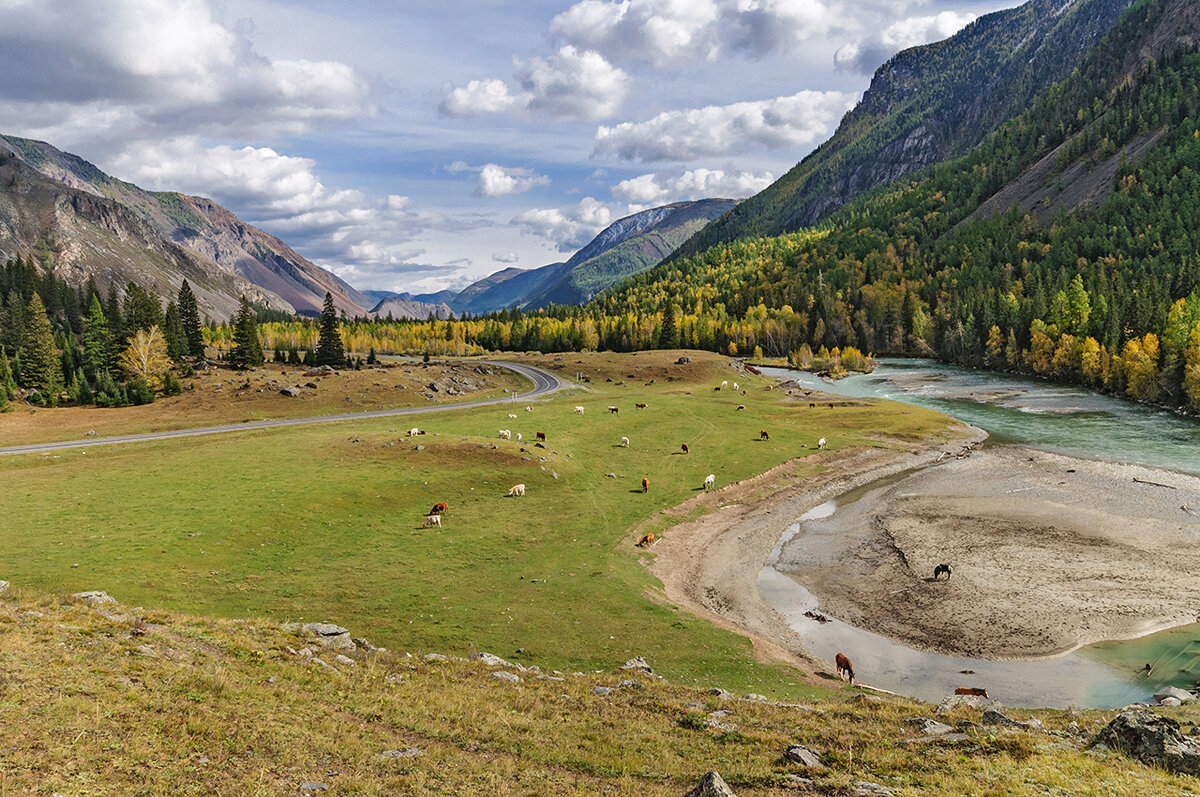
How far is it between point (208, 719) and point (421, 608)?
16.9m

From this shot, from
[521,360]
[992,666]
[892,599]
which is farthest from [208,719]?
[521,360]

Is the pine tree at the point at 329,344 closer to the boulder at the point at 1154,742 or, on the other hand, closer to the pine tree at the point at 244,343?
the pine tree at the point at 244,343

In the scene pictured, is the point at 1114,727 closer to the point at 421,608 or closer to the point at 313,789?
the point at 313,789

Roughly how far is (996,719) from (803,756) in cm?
905

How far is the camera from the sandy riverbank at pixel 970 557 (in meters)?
36.1

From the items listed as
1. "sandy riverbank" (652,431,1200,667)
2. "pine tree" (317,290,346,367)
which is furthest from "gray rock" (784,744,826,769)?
"pine tree" (317,290,346,367)

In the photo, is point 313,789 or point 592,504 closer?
point 313,789

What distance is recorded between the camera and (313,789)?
47.1ft

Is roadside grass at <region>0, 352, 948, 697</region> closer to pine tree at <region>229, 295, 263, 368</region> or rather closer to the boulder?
the boulder

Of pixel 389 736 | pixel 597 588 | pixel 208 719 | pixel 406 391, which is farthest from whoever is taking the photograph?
pixel 406 391

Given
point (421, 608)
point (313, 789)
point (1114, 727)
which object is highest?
point (313, 789)

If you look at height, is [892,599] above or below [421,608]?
below

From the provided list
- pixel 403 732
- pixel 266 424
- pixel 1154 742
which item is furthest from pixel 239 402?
pixel 1154 742

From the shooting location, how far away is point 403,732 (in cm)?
1838
